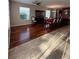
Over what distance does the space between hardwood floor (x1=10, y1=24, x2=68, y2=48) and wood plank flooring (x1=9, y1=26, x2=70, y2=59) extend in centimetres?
5

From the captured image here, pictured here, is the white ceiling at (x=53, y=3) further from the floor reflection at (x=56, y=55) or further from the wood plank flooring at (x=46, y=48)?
the floor reflection at (x=56, y=55)

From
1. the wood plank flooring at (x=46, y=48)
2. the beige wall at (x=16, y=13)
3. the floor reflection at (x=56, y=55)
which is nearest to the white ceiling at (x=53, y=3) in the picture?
the beige wall at (x=16, y=13)

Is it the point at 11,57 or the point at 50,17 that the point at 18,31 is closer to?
the point at 11,57

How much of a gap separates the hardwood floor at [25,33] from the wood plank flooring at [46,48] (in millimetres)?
51

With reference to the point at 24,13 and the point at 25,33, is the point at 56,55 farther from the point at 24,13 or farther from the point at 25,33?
the point at 24,13

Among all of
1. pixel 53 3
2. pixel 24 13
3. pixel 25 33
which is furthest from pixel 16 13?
pixel 53 3

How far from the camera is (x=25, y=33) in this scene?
1.26m

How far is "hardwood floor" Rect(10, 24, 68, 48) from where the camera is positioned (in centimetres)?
119

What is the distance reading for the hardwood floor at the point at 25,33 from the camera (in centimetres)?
119

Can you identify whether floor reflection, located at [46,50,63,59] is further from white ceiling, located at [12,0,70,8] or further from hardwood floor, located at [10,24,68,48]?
white ceiling, located at [12,0,70,8]

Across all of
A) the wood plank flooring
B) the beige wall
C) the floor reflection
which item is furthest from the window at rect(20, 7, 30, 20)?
the floor reflection

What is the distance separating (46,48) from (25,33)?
314 millimetres
